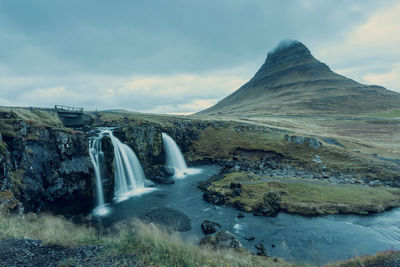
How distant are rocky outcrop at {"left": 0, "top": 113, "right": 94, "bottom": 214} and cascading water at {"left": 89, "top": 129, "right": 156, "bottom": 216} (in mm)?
2071

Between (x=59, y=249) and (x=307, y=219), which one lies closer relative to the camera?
(x=59, y=249)

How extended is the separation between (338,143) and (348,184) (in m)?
33.9

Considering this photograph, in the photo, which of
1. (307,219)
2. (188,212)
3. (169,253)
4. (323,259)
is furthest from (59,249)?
(307,219)

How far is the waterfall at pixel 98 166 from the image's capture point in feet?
101

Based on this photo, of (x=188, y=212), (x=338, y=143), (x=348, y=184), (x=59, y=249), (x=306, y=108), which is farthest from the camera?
(x=306, y=108)

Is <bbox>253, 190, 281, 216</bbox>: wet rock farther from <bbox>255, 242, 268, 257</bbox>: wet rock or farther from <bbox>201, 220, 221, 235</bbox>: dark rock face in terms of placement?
<bbox>255, 242, 268, 257</bbox>: wet rock

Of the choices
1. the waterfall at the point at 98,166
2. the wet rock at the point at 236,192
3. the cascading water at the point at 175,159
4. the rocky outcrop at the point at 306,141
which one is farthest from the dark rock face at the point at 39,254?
the rocky outcrop at the point at 306,141

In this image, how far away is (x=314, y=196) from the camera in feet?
97.5

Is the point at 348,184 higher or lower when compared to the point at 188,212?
higher

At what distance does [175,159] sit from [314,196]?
3560cm

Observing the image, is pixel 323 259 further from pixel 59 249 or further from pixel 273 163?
pixel 273 163

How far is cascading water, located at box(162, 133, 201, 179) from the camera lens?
49844 mm

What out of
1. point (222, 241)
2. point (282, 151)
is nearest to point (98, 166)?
point (222, 241)

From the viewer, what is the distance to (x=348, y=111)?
151250 mm
